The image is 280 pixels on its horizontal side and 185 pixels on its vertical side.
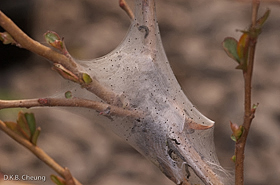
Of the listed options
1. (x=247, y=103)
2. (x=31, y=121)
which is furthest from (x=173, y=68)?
(x=247, y=103)

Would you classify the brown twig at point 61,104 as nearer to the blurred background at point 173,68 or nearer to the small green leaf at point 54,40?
the small green leaf at point 54,40

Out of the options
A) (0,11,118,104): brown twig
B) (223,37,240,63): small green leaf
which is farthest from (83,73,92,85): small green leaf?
(223,37,240,63): small green leaf

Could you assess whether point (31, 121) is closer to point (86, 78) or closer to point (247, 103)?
point (86, 78)

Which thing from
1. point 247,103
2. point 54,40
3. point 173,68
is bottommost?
point 247,103

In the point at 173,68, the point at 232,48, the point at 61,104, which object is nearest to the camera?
the point at 232,48

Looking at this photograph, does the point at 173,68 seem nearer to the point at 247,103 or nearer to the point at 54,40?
the point at 54,40

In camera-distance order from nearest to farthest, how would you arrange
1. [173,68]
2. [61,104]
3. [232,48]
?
[232,48] < [61,104] < [173,68]

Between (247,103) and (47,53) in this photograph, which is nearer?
(247,103)

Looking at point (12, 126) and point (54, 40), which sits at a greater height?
point (54, 40)

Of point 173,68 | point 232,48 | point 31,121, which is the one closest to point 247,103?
point 232,48
